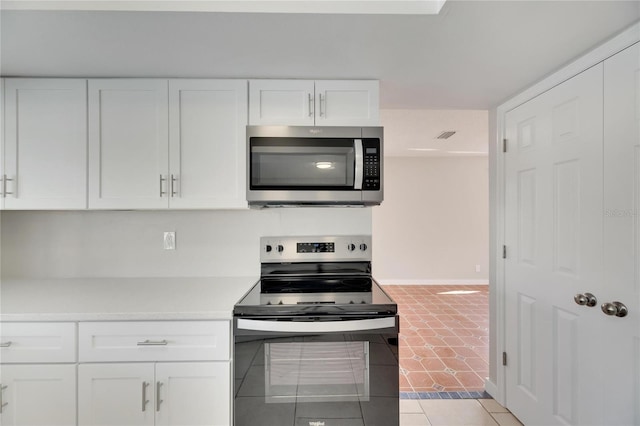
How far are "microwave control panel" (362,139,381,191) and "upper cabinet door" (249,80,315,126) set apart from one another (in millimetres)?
357

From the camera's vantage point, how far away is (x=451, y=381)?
2412mm

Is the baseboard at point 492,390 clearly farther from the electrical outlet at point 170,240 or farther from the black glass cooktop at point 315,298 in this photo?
the electrical outlet at point 170,240

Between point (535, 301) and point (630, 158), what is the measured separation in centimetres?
91

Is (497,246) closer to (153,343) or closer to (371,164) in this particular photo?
(371,164)

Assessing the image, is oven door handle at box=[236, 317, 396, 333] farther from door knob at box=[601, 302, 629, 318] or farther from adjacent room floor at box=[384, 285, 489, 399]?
adjacent room floor at box=[384, 285, 489, 399]

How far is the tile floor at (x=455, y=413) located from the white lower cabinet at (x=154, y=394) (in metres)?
1.20

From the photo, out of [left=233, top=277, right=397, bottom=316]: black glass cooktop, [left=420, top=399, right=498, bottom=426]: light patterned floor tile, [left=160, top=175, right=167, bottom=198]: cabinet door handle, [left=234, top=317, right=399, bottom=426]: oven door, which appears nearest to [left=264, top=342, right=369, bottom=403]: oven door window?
[left=234, top=317, right=399, bottom=426]: oven door

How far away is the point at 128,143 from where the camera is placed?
70.3 inches

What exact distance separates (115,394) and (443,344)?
9.02ft

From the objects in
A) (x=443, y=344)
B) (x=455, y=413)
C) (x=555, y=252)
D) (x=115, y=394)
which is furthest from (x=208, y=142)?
(x=443, y=344)

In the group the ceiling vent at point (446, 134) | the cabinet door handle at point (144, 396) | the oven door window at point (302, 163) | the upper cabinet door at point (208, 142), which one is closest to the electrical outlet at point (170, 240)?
the upper cabinet door at point (208, 142)

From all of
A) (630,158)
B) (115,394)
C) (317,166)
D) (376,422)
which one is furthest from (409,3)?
(115,394)

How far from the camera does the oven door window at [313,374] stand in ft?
4.58

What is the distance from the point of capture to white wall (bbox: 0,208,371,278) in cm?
202
